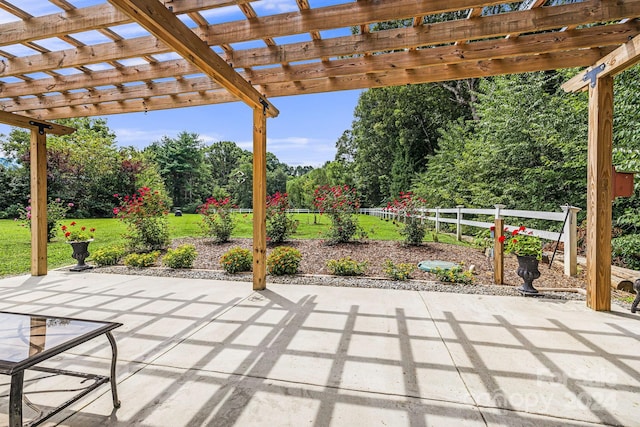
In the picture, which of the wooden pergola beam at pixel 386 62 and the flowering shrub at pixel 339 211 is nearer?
the wooden pergola beam at pixel 386 62

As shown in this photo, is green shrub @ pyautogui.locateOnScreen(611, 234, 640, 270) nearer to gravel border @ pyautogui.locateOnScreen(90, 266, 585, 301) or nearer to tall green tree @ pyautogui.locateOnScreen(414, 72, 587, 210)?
tall green tree @ pyautogui.locateOnScreen(414, 72, 587, 210)

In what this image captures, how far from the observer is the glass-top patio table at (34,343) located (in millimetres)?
1257

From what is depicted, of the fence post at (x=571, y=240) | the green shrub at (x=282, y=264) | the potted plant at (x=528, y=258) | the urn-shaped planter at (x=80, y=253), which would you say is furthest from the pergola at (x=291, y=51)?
the urn-shaped planter at (x=80, y=253)

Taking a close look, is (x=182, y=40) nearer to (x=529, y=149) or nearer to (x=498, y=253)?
(x=498, y=253)

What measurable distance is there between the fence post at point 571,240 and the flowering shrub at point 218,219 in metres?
6.55

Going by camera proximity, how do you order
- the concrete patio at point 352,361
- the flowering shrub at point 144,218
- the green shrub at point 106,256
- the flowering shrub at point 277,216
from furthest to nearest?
the flowering shrub at point 277,216 < the flowering shrub at point 144,218 < the green shrub at point 106,256 < the concrete patio at point 352,361

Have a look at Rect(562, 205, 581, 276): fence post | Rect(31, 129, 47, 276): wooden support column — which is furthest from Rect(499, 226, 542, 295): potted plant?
Rect(31, 129, 47, 276): wooden support column

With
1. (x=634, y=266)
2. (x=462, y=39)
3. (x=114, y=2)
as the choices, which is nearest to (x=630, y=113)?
(x=634, y=266)

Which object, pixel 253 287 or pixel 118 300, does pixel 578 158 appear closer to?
pixel 253 287

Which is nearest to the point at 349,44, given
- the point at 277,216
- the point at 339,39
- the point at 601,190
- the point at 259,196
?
the point at 339,39

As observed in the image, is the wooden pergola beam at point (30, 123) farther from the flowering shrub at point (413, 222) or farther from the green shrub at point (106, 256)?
the flowering shrub at point (413, 222)

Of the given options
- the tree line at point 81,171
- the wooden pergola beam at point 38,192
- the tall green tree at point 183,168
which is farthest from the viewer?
the tall green tree at point 183,168

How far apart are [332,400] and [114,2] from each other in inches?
118

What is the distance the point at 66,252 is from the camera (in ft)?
23.5
